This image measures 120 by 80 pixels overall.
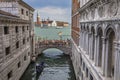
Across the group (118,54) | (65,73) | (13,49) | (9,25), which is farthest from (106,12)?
(65,73)

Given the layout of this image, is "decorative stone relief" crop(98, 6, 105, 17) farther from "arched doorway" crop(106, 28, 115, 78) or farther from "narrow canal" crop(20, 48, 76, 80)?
"narrow canal" crop(20, 48, 76, 80)

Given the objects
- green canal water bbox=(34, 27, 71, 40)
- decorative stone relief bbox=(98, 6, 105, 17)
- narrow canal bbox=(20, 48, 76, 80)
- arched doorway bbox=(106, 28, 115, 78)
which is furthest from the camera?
green canal water bbox=(34, 27, 71, 40)

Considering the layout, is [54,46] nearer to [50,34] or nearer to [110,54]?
[110,54]

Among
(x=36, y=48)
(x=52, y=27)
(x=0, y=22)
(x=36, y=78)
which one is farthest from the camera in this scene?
(x=52, y=27)

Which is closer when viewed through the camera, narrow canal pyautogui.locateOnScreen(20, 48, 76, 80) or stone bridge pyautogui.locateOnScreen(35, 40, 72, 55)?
narrow canal pyautogui.locateOnScreen(20, 48, 76, 80)

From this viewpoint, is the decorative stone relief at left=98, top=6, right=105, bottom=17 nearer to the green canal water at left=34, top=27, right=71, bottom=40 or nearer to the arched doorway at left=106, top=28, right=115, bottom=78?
the arched doorway at left=106, top=28, right=115, bottom=78

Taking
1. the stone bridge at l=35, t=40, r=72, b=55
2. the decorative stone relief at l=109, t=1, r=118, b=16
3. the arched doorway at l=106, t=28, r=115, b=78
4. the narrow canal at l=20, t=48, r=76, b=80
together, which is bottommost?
the narrow canal at l=20, t=48, r=76, b=80

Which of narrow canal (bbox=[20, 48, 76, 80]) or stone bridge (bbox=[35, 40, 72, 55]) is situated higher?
stone bridge (bbox=[35, 40, 72, 55])

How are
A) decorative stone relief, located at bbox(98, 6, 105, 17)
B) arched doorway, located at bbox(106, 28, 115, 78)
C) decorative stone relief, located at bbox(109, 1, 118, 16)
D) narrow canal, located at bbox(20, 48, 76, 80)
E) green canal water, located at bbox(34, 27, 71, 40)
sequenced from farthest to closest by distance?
green canal water, located at bbox(34, 27, 71, 40)
narrow canal, located at bbox(20, 48, 76, 80)
decorative stone relief, located at bbox(98, 6, 105, 17)
arched doorway, located at bbox(106, 28, 115, 78)
decorative stone relief, located at bbox(109, 1, 118, 16)

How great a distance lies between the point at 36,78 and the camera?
1046 inches

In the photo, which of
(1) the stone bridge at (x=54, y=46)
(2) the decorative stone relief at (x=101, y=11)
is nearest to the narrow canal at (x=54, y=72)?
(1) the stone bridge at (x=54, y=46)

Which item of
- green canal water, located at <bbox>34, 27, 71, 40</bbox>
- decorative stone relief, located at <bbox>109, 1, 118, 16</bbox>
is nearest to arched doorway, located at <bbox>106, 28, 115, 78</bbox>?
decorative stone relief, located at <bbox>109, 1, 118, 16</bbox>

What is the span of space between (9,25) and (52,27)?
161578 mm

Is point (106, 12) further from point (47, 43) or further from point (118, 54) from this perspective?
point (47, 43)
